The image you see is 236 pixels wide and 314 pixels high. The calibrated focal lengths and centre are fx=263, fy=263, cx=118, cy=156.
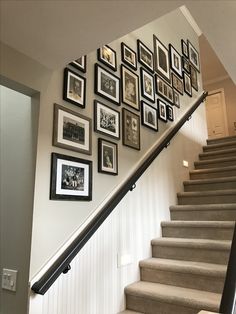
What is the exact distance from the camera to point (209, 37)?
2178mm

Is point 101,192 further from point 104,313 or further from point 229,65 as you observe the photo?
point 229,65

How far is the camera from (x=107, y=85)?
245 cm

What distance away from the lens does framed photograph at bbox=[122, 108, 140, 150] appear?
2594 millimetres

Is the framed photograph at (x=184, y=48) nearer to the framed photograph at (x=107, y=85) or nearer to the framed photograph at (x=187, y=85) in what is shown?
the framed photograph at (x=187, y=85)

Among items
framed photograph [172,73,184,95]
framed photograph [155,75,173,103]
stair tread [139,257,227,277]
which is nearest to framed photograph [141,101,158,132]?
framed photograph [155,75,173,103]

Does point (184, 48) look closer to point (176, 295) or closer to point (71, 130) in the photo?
point (71, 130)

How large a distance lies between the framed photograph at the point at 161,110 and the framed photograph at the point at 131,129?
0.58 metres

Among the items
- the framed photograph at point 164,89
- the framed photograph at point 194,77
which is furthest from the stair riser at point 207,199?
the framed photograph at point 194,77

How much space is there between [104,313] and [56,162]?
1.21 m

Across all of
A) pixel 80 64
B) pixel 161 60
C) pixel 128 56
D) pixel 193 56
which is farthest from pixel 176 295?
pixel 193 56

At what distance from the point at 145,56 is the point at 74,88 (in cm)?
153

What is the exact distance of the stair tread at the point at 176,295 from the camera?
1879mm

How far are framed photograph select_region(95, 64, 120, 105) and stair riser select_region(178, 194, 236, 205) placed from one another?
62.8 inches

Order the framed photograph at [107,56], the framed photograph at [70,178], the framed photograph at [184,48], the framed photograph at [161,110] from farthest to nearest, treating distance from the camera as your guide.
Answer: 1. the framed photograph at [184,48]
2. the framed photograph at [161,110]
3. the framed photograph at [107,56]
4. the framed photograph at [70,178]
